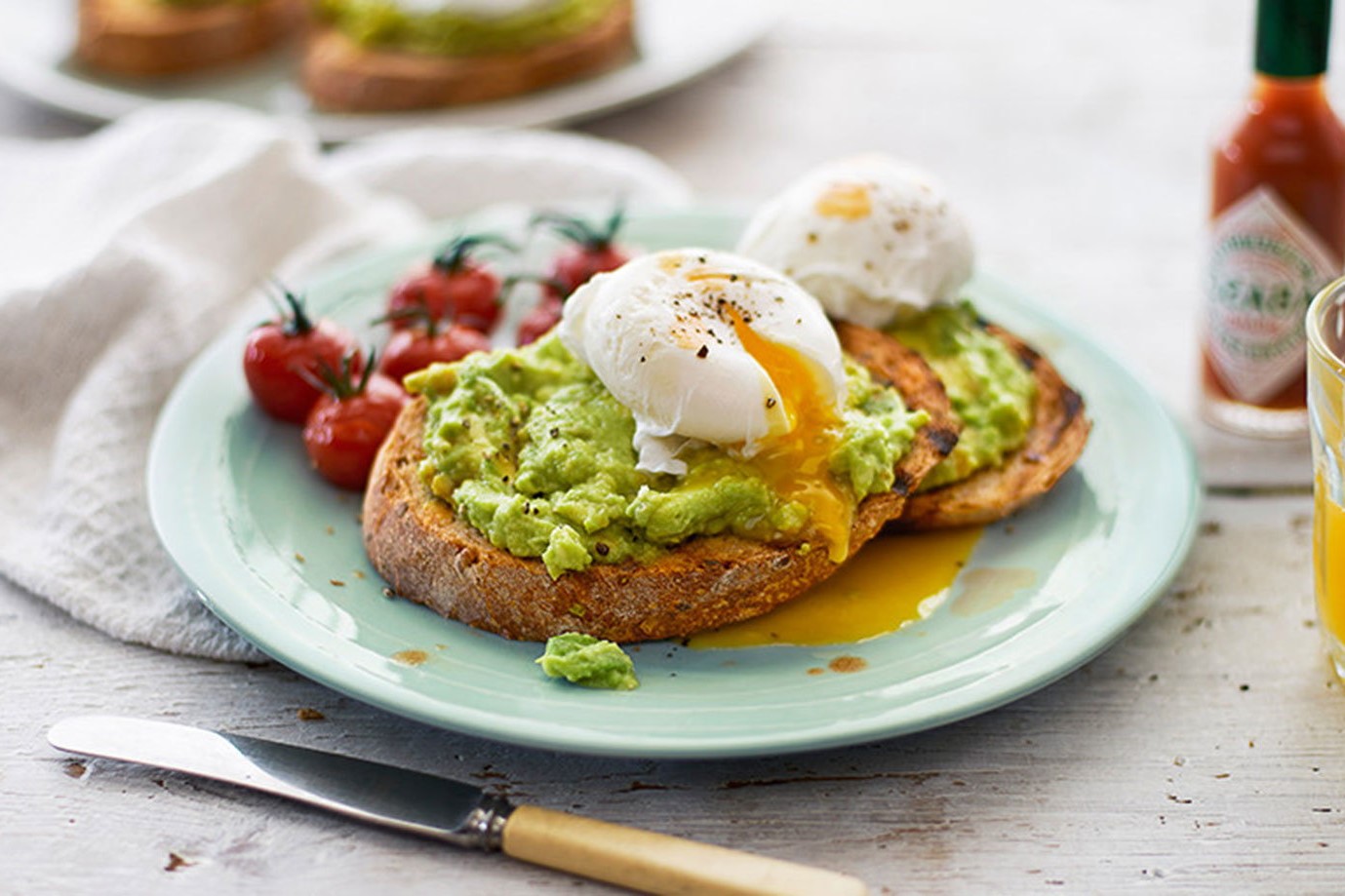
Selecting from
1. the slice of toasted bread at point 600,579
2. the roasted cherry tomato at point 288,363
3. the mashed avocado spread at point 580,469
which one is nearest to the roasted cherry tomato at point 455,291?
the roasted cherry tomato at point 288,363

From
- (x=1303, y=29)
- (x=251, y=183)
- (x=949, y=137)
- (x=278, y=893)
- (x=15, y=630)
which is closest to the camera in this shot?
(x=278, y=893)

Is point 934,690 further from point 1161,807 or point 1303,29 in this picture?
point 1303,29

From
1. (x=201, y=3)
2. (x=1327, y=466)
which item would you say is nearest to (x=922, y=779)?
(x=1327, y=466)

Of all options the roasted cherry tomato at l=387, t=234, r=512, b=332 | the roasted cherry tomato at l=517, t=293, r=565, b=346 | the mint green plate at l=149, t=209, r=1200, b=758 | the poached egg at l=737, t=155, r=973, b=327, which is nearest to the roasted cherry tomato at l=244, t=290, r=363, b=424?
the mint green plate at l=149, t=209, r=1200, b=758

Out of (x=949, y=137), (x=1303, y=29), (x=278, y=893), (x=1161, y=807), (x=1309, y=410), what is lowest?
(x=949, y=137)

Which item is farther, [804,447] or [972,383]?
[972,383]

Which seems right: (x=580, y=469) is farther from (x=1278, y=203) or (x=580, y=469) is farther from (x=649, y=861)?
(x=1278, y=203)

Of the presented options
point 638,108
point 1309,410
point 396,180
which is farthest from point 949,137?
point 1309,410
